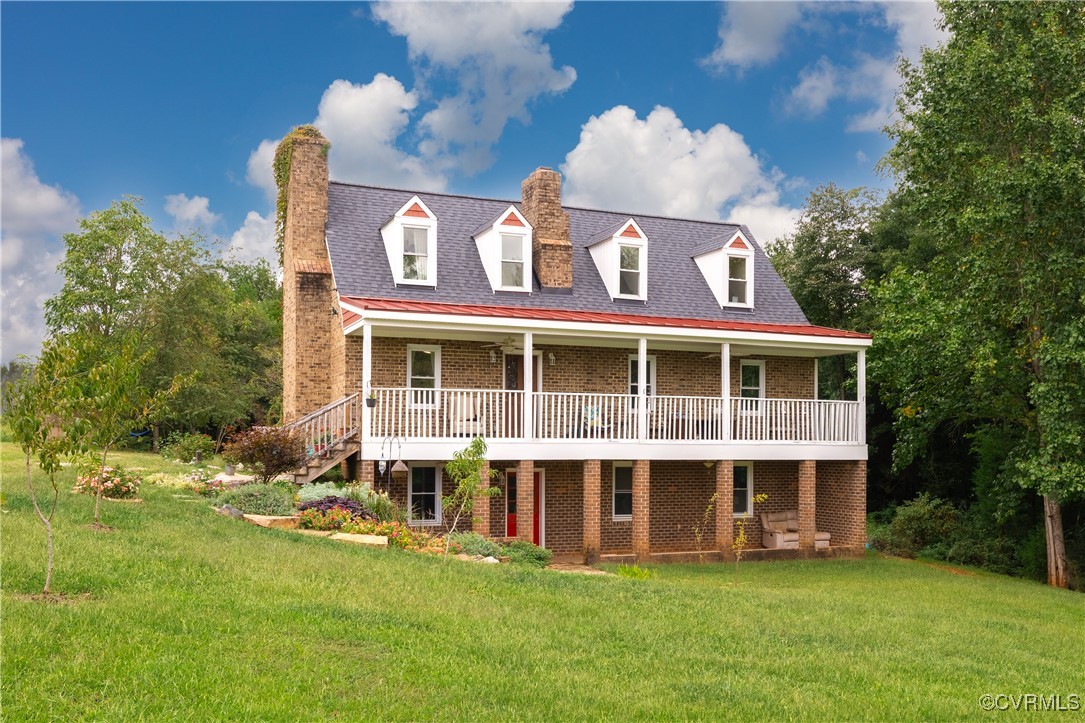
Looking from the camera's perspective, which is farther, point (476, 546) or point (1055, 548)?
point (1055, 548)

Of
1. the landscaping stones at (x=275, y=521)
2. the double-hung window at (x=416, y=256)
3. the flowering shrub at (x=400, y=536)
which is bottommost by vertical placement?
the flowering shrub at (x=400, y=536)

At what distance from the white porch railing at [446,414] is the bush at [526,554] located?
3129 millimetres

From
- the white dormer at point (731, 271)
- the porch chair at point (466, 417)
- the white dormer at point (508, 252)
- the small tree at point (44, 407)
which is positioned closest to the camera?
the small tree at point (44, 407)

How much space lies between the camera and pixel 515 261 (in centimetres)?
2248

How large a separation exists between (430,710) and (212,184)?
23.6 metres

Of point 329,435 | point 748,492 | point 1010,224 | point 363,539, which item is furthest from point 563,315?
point 1010,224

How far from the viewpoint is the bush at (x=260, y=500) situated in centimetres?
1582

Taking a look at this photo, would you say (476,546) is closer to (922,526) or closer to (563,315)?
(563,315)

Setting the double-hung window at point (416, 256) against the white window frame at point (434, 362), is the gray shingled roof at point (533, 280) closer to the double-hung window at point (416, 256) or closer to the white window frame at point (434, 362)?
the double-hung window at point (416, 256)

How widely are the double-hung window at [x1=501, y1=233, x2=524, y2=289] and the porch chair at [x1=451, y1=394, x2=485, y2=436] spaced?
12.0 feet

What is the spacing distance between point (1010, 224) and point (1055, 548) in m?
7.56

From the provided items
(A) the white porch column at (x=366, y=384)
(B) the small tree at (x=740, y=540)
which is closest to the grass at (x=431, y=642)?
(B) the small tree at (x=740, y=540)

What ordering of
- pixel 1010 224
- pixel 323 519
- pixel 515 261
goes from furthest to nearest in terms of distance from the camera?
pixel 515 261, pixel 1010 224, pixel 323 519

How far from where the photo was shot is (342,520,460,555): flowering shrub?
14.9 metres
